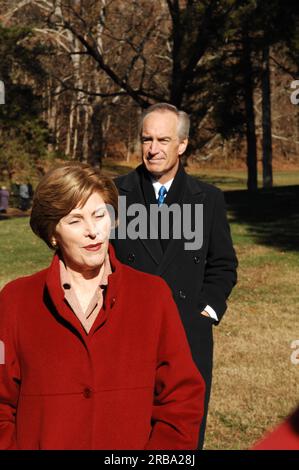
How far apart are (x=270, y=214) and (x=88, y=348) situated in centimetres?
2490

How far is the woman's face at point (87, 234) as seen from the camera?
2801mm

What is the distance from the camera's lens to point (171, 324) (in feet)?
9.16

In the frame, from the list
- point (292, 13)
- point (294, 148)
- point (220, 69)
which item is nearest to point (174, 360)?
point (292, 13)

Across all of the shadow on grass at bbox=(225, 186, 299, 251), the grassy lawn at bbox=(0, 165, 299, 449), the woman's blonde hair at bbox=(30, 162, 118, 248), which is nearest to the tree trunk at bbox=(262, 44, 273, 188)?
the shadow on grass at bbox=(225, 186, 299, 251)

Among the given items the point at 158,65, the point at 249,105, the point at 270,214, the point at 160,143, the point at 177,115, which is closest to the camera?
the point at 160,143

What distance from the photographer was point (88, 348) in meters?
2.66

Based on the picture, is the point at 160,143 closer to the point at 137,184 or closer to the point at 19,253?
the point at 137,184

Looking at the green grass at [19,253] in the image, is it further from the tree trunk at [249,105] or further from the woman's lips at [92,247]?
the tree trunk at [249,105]

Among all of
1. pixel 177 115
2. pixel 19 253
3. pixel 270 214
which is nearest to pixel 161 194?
pixel 177 115

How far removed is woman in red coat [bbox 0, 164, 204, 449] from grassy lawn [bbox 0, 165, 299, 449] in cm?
454

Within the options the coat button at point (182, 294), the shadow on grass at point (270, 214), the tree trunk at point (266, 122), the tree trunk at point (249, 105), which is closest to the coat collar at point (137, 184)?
the coat button at point (182, 294)

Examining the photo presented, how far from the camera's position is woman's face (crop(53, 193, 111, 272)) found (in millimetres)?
2801

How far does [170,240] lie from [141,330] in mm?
1908
